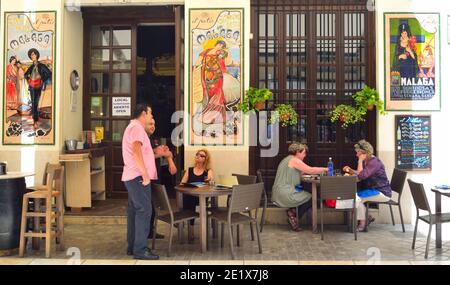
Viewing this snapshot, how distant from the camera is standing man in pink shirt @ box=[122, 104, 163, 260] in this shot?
549cm

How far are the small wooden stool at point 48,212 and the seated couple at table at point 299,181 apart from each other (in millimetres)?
2939

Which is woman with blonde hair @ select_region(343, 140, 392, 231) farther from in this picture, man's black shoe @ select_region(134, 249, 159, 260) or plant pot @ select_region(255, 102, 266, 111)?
man's black shoe @ select_region(134, 249, 159, 260)

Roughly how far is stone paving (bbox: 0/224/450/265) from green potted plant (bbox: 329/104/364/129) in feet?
5.59

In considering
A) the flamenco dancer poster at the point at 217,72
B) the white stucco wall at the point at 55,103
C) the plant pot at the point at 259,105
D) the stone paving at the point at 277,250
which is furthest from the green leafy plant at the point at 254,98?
the white stucco wall at the point at 55,103

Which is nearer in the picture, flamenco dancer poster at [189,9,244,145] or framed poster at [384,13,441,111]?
framed poster at [384,13,441,111]

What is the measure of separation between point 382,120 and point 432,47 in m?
1.38

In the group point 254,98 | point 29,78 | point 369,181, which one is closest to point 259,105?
point 254,98

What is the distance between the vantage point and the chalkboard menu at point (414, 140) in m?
7.83

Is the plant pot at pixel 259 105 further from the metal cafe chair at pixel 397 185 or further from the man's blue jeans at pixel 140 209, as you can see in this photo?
the man's blue jeans at pixel 140 209

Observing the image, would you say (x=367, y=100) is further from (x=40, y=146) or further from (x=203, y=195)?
(x=40, y=146)

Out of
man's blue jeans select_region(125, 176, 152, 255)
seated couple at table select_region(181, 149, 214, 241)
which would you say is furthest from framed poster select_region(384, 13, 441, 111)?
man's blue jeans select_region(125, 176, 152, 255)

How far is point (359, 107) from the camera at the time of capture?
7824 millimetres

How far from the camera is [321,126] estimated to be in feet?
26.9

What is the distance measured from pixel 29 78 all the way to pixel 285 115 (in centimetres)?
412
